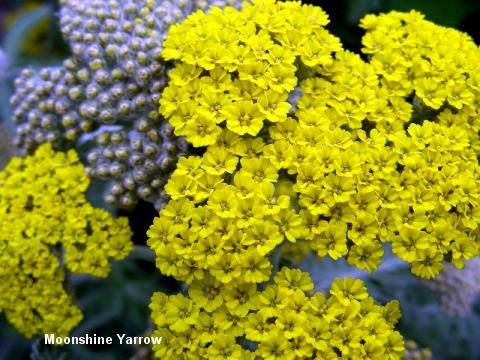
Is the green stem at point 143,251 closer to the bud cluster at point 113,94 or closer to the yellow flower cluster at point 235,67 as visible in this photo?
the bud cluster at point 113,94

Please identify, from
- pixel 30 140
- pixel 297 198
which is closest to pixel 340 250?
pixel 297 198

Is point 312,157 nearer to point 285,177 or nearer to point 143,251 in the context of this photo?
point 285,177

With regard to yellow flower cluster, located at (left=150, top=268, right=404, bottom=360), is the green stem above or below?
above

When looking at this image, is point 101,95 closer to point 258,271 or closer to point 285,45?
point 285,45

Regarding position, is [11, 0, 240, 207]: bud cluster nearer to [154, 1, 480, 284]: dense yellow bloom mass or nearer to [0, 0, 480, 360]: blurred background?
[154, 1, 480, 284]: dense yellow bloom mass

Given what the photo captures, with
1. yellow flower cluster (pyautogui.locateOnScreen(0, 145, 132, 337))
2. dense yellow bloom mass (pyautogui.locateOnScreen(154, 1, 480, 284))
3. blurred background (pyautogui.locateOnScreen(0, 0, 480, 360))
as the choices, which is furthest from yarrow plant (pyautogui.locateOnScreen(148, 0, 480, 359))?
blurred background (pyautogui.locateOnScreen(0, 0, 480, 360))

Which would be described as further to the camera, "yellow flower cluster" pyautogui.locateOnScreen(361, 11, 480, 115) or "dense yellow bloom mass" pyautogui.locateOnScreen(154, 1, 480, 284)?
"yellow flower cluster" pyautogui.locateOnScreen(361, 11, 480, 115)

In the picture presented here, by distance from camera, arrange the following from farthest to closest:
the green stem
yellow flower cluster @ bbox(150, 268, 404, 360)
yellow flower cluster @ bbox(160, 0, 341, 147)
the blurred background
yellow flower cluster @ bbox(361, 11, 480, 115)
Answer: the blurred background < the green stem < yellow flower cluster @ bbox(361, 11, 480, 115) < yellow flower cluster @ bbox(160, 0, 341, 147) < yellow flower cluster @ bbox(150, 268, 404, 360)
